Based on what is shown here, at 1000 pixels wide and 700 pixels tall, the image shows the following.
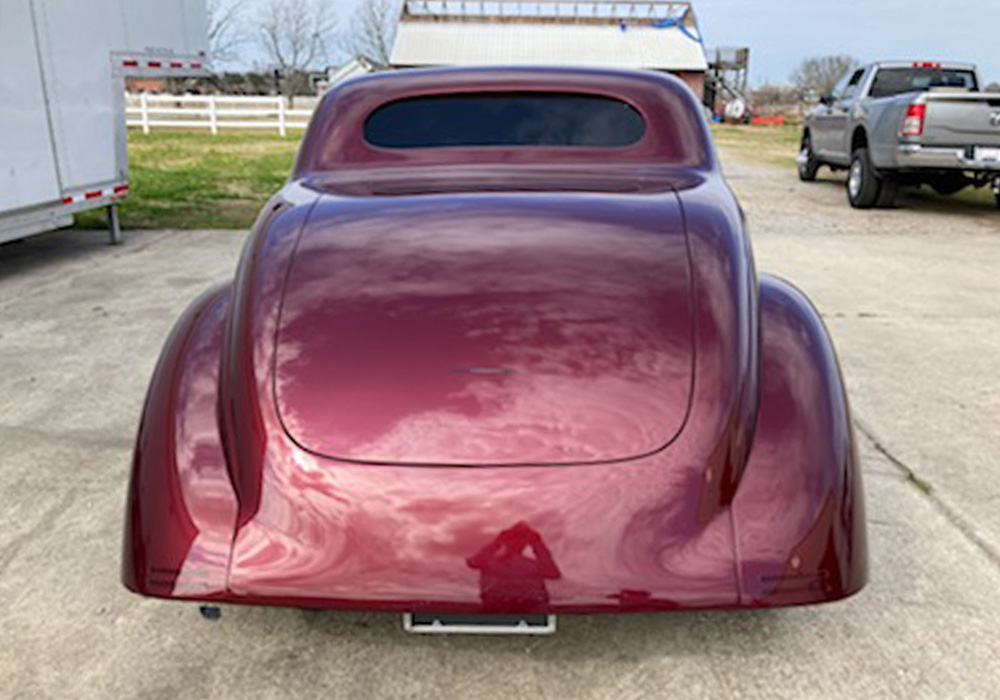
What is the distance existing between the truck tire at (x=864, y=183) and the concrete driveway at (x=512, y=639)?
Answer: 6468 mm

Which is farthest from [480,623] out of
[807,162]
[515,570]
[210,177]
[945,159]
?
[807,162]

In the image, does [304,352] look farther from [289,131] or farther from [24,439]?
[289,131]

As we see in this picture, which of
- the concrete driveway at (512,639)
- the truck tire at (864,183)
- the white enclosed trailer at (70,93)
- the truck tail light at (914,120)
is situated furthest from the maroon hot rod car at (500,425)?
the truck tire at (864,183)

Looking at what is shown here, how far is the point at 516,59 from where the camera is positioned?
46.4m

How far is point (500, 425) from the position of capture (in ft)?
6.77

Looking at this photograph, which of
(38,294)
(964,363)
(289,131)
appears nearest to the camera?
(964,363)

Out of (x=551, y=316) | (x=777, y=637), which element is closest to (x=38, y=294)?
(x=551, y=316)

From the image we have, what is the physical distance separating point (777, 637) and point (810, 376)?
741 mm

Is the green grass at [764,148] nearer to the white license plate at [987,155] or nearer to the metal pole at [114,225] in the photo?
the white license plate at [987,155]

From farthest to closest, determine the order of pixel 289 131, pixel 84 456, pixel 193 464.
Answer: pixel 289 131 → pixel 84 456 → pixel 193 464

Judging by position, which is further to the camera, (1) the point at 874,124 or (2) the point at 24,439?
(1) the point at 874,124

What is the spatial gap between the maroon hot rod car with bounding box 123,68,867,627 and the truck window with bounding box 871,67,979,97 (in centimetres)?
1102

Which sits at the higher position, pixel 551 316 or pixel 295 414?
pixel 551 316

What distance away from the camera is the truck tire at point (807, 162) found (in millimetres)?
14531
